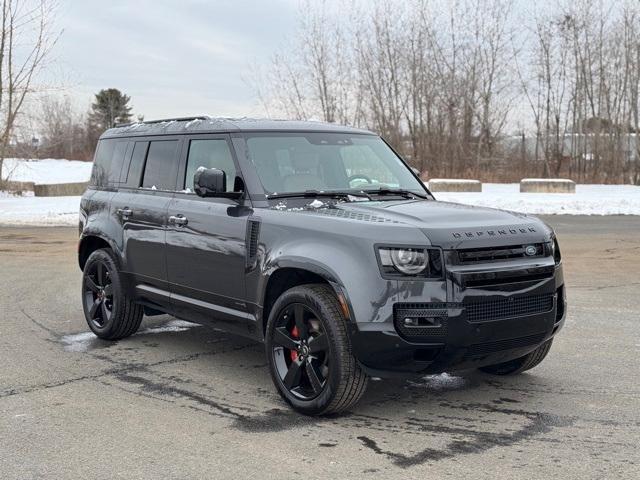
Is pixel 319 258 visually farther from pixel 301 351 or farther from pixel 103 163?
pixel 103 163

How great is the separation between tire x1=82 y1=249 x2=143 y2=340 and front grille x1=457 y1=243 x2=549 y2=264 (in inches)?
139

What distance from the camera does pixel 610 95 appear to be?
113ft

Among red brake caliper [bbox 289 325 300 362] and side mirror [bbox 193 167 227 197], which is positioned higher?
side mirror [bbox 193 167 227 197]

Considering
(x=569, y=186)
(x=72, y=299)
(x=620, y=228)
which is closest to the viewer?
(x=72, y=299)

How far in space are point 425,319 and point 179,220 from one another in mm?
2395

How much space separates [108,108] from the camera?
8488 cm

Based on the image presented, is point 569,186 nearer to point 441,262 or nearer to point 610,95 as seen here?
point 610,95

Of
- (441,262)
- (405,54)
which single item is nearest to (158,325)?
(441,262)

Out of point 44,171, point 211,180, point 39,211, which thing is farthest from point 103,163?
point 44,171

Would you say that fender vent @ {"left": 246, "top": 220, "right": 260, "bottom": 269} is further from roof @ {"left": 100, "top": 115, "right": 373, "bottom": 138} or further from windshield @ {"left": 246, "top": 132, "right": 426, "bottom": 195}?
roof @ {"left": 100, "top": 115, "right": 373, "bottom": 138}

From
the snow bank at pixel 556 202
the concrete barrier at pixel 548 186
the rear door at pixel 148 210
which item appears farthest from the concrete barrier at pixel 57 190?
the rear door at pixel 148 210

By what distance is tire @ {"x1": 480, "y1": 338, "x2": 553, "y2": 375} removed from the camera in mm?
→ 5586

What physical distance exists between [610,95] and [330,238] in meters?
32.9

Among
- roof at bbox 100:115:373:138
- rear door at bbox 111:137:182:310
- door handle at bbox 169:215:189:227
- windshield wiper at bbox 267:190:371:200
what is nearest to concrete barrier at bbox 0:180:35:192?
rear door at bbox 111:137:182:310
